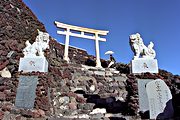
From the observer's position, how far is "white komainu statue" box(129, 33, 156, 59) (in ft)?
21.5

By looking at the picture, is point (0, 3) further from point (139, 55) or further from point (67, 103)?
point (139, 55)

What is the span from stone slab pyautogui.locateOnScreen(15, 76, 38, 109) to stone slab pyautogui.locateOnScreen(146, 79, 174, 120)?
2927 millimetres

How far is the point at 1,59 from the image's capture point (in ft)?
23.5

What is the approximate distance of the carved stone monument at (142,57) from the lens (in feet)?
20.8

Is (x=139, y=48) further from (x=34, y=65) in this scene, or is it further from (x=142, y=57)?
(x=34, y=65)

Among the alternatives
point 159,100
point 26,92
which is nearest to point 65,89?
point 26,92

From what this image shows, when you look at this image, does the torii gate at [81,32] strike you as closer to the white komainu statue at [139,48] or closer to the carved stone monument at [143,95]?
the white komainu statue at [139,48]

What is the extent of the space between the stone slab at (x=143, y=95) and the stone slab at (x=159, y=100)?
0.21m

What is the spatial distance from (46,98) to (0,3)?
5790 mm

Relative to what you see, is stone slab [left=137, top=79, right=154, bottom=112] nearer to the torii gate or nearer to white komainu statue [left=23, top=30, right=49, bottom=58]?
white komainu statue [left=23, top=30, right=49, bottom=58]

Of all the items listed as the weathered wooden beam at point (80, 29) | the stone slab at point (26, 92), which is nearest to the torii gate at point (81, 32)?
the weathered wooden beam at point (80, 29)

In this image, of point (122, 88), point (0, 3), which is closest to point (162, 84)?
point (122, 88)

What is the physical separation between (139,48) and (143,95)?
1.50 metres

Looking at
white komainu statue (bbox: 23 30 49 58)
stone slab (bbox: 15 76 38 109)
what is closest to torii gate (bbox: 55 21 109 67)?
white komainu statue (bbox: 23 30 49 58)
